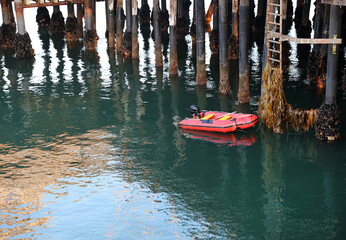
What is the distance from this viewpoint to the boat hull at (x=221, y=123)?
1994 cm

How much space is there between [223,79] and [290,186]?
27.5ft

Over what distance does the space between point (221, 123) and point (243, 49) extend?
318cm

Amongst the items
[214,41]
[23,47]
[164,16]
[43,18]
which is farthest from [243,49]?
[43,18]

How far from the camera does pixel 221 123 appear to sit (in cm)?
2006

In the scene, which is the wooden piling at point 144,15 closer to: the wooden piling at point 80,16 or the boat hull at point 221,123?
the wooden piling at point 80,16

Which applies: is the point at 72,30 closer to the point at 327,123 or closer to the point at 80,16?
the point at 80,16

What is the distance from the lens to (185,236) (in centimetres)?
1355

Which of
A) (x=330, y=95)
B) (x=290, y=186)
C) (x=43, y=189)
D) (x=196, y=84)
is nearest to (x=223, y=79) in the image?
(x=196, y=84)

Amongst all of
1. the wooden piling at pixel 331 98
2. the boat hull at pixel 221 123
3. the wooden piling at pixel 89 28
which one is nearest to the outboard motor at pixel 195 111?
the boat hull at pixel 221 123

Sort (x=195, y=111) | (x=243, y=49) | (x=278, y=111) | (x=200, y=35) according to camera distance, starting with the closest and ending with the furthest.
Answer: (x=278, y=111) → (x=195, y=111) → (x=243, y=49) → (x=200, y=35)

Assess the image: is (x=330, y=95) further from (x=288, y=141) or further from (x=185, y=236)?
(x=185, y=236)

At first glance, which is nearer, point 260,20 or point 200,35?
point 200,35

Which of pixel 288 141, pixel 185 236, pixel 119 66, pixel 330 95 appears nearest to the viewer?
pixel 185 236

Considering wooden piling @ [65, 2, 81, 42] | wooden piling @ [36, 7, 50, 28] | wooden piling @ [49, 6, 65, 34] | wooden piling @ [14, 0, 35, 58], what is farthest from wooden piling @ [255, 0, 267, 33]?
wooden piling @ [36, 7, 50, 28]
